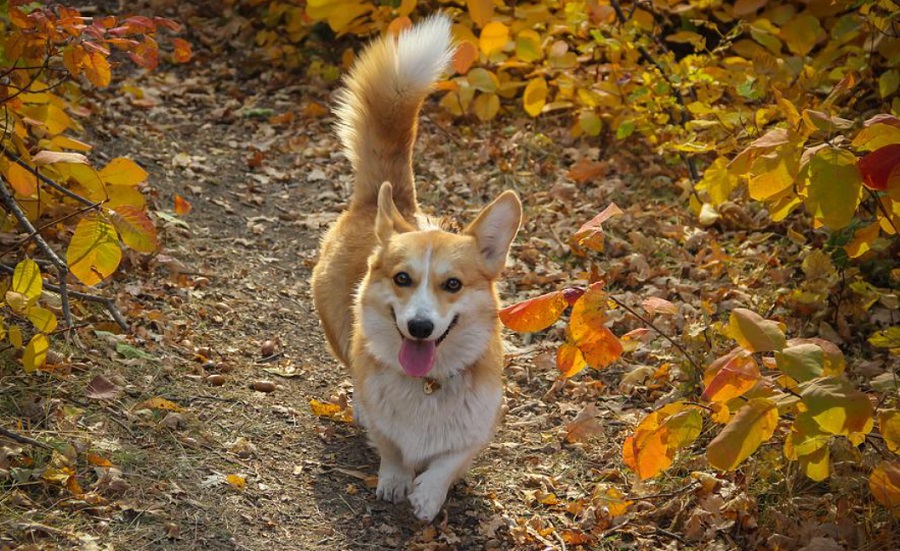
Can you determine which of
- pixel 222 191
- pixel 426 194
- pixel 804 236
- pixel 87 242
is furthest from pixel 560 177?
pixel 87 242

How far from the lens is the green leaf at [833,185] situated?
251 centimetres

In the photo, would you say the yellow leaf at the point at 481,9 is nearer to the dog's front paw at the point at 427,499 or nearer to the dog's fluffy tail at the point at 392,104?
the dog's fluffy tail at the point at 392,104

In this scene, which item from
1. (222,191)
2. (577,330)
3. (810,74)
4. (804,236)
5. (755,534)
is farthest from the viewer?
(222,191)

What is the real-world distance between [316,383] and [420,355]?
1.09 meters

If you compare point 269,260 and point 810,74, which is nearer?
point 810,74

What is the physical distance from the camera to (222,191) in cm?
603

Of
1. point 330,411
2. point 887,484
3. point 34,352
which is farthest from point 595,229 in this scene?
point 34,352

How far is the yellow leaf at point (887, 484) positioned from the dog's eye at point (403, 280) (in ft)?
5.53

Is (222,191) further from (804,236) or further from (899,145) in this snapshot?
(899,145)

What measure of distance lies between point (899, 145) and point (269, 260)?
11.9ft

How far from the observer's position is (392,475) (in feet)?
12.0

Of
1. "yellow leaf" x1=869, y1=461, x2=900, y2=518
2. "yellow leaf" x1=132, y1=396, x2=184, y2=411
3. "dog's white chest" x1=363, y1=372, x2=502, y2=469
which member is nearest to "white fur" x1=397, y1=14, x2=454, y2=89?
"dog's white chest" x1=363, y1=372, x2=502, y2=469

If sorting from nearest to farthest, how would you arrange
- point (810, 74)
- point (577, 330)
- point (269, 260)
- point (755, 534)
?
point (577, 330) → point (755, 534) → point (810, 74) → point (269, 260)

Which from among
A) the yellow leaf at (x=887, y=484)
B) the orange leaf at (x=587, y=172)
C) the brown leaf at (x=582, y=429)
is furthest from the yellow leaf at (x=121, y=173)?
the orange leaf at (x=587, y=172)
